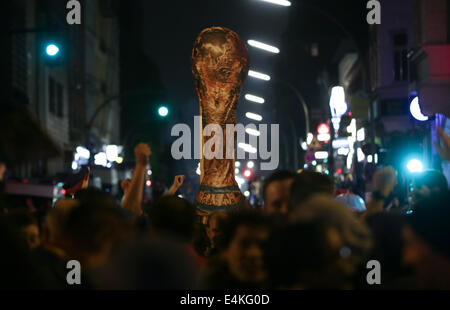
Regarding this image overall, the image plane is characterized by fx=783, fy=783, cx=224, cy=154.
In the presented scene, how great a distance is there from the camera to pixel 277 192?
6016 millimetres

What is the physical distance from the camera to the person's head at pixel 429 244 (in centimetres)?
383

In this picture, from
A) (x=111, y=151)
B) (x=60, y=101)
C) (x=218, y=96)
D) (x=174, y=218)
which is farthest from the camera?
(x=111, y=151)

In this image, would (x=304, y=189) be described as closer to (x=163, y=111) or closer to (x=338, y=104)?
(x=163, y=111)

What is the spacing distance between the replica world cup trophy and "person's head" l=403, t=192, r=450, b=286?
559 centimetres

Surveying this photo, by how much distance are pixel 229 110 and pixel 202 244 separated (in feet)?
6.14

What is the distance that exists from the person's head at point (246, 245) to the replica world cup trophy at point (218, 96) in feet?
16.5

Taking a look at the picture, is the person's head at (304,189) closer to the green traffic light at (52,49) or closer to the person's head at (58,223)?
the person's head at (58,223)

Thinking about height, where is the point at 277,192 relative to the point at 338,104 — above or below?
below

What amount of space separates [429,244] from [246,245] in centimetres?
94

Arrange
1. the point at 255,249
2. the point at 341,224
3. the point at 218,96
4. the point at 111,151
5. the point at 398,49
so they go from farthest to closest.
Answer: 1. the point at 111,151
2. the point at 398,49
3. the point at 218,96
4. the point at 255,249
5. the point at 341,224

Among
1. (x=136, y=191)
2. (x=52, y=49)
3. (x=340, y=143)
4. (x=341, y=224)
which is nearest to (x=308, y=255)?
(x=341, y=224)

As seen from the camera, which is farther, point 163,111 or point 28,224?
point 163,111

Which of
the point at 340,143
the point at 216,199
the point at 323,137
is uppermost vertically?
the point at 323,137

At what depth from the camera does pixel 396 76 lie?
38.0 metres
